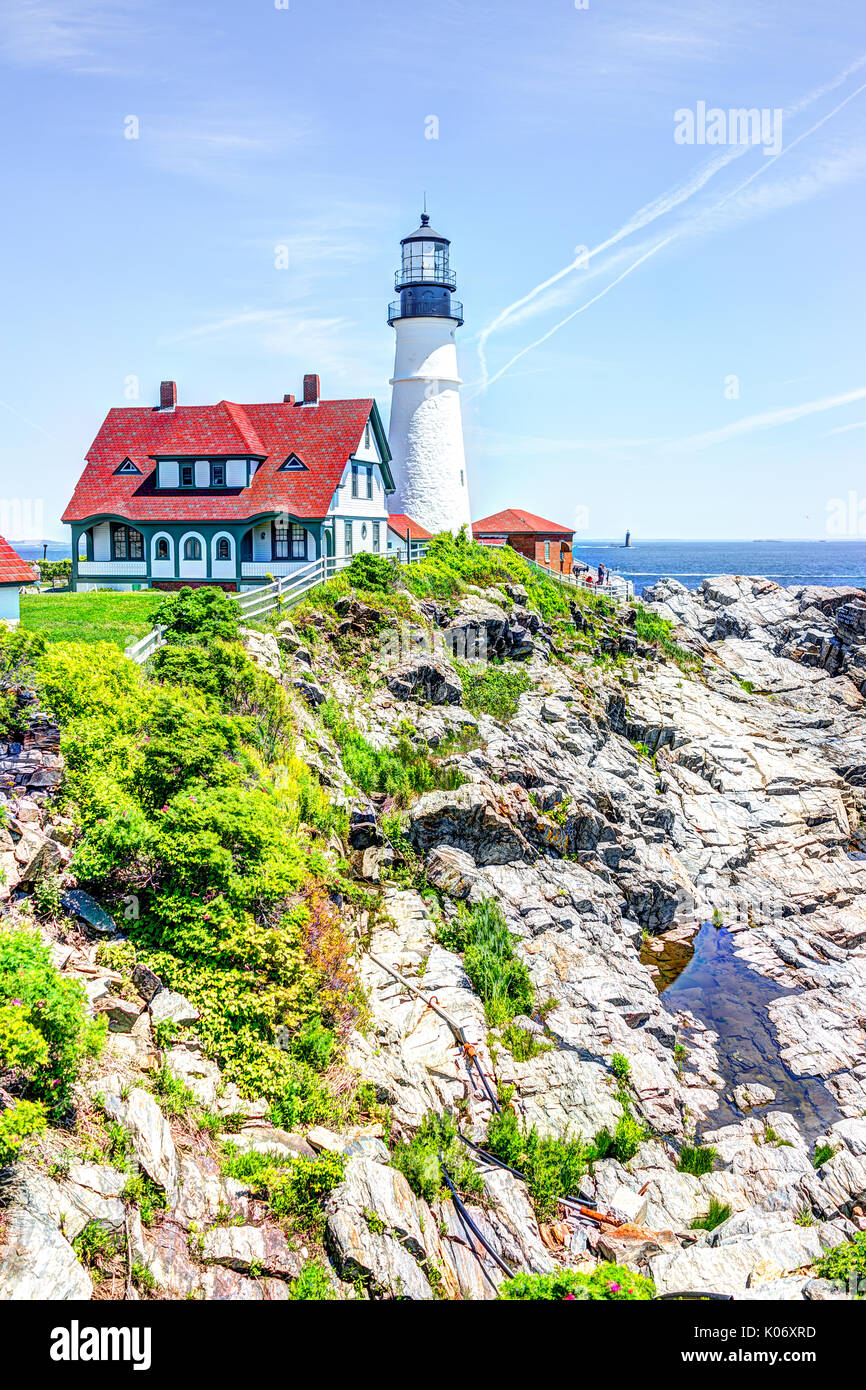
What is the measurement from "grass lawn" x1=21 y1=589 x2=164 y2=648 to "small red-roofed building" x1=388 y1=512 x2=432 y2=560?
39.3 feet

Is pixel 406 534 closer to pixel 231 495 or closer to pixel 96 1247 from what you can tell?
pixel 231 495

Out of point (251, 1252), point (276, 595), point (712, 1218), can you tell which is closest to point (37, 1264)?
point (251, 1252)

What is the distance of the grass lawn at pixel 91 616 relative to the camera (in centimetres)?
2477

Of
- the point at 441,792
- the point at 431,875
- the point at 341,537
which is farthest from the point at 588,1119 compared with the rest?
the point at 341,537

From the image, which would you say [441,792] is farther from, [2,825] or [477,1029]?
[2,825]

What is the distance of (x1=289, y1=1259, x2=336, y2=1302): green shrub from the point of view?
9.34m

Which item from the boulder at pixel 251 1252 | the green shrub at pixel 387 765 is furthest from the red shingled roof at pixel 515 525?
the boulder at pixel 251 1252

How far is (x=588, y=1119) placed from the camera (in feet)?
53.5

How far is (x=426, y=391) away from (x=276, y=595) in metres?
20.3

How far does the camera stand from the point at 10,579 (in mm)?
20297

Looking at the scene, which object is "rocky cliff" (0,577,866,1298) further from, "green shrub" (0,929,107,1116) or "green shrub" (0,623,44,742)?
"green shrub" (0,929,107,1116)

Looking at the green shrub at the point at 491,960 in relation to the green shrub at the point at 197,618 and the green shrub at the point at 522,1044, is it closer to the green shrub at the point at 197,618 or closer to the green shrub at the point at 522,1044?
the green shrub at the point at 522,1044

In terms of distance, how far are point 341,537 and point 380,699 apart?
13082 millimetres

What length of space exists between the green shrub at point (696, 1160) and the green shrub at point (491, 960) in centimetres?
380
